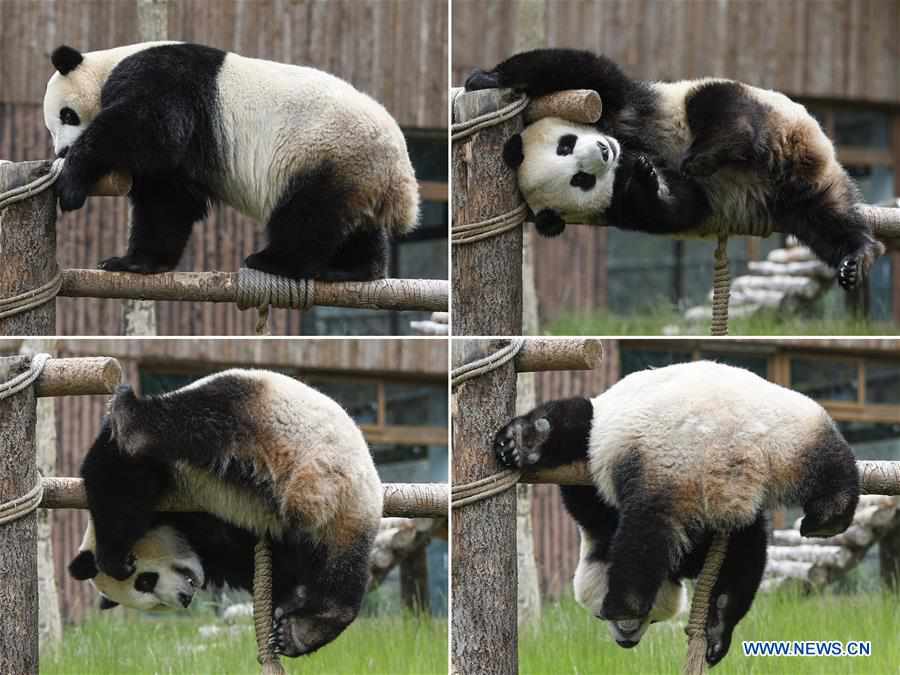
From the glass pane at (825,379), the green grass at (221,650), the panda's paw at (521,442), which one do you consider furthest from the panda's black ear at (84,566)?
the glass pane at (825,379)

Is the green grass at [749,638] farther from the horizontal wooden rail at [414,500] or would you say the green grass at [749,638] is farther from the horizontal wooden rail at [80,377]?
the horizontal wooden rail at [80,377]

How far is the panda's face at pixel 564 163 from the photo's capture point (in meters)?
3.59

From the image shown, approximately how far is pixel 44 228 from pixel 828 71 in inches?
290

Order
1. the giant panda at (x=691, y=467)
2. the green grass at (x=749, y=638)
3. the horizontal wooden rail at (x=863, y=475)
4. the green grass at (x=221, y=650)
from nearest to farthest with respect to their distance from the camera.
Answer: the giant panda at (x=691, y=467) < the horizontal wooden rail at (x=863, y=475) < the green grass at (x=749, y=638) < the green grass at (x=221, y=650)

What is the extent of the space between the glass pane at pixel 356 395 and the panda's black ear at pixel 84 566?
4166 mm

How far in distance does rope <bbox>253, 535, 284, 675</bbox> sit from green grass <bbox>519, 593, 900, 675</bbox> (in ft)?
4.19

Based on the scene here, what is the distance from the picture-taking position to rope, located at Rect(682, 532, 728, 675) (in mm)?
3404

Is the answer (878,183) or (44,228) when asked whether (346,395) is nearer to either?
(44,228)

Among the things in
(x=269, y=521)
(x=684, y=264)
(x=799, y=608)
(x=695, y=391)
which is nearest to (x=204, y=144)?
(x=269, y=521)

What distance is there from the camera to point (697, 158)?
145 inches

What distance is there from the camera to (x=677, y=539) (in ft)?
10.9

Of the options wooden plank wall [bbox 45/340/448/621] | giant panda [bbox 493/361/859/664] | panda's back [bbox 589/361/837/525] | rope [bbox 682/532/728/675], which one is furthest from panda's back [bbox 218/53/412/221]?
wooden plank wall [bbox 45/340/448/621]

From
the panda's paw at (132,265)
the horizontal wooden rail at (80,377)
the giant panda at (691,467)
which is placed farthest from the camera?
the panda's paw at (132,265)

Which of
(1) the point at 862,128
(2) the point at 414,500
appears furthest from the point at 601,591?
(1) the point at 862,128
